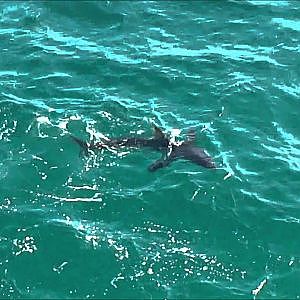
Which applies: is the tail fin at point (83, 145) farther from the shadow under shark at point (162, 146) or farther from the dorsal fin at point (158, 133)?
the dorsal fin at point (158, 133)

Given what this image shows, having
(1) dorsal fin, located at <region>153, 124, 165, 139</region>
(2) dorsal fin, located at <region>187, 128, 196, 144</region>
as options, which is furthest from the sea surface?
(1) dorsal fin, located at <region>153, 124, 165, 139</region>

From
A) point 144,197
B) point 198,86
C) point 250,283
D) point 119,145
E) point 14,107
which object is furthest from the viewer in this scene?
point 198,86

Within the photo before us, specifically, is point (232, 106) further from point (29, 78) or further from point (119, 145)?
point (29, 78)

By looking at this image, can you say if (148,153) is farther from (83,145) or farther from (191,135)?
(83,145)

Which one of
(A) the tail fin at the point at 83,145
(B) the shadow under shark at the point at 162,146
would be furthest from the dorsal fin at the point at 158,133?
(A) the tail fin at the point at 83,145

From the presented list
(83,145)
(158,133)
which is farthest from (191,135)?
(83,145)

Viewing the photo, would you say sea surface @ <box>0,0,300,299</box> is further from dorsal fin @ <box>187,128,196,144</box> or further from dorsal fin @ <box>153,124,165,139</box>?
dorsal fin @ <box>153,124,165,139</box>

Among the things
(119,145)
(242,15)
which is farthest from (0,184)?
(242,15)

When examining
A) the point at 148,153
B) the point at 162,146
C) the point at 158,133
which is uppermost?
the point at 158,133
